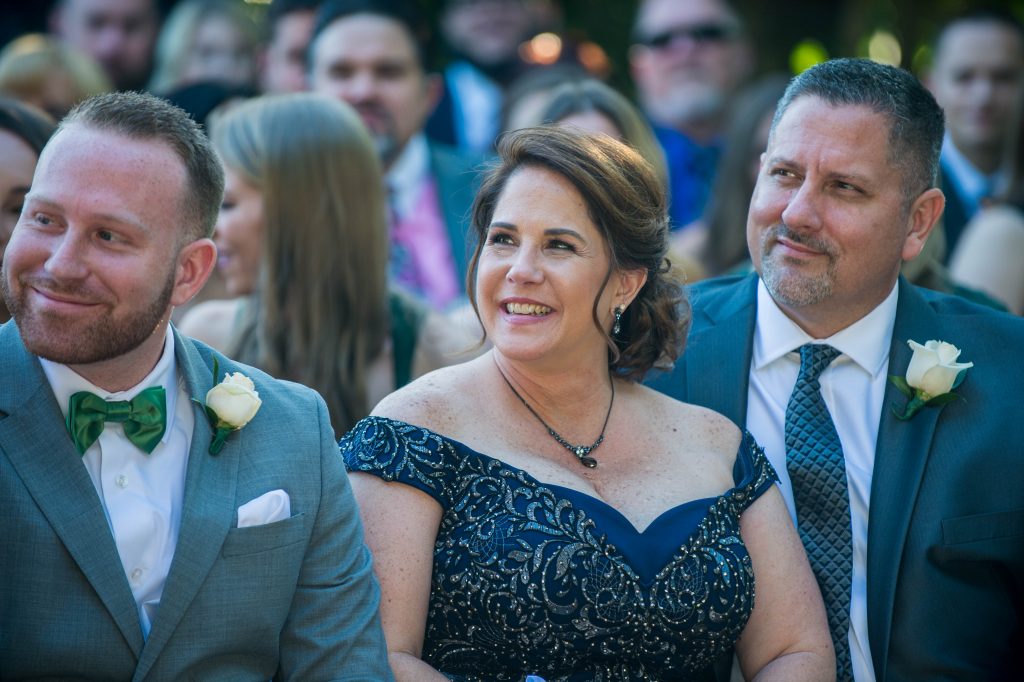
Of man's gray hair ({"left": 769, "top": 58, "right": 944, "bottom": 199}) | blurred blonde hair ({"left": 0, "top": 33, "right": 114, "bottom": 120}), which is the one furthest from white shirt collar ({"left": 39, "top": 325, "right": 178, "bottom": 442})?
blurred blonde hair ({"left": 0, "top": 33, "right": 114, "bottom": 120})

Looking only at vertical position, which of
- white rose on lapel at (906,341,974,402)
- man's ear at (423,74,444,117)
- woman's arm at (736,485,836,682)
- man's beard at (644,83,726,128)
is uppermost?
man's beard at (644,83,726,128)

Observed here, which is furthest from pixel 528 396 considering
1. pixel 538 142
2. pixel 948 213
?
pixel 948 213

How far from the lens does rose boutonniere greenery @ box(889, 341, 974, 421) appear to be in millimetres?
3949

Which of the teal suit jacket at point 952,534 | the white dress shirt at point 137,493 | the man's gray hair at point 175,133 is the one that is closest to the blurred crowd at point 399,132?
the man's gray hair at point 175,133

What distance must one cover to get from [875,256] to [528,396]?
1.25 m

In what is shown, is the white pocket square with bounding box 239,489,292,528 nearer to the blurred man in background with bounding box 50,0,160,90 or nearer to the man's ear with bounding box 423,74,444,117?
the man's ear with bounding box 423,74,444,117

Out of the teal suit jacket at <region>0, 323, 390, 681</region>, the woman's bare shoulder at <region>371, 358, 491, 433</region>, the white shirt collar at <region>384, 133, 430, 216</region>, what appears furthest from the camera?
the white shirt collar at <region>384, 133, 430, 216</region>

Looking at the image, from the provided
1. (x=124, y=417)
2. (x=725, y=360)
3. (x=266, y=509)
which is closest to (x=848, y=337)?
(x=725, y=360)

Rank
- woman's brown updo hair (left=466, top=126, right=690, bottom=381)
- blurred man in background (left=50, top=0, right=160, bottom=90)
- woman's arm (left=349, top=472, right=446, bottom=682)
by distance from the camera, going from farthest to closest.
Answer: blurred man in background (left=50, top=0, right=160, bottom=90)
woman's brown updo hair (left=466, top=126, right=690, bottom=381)
woman's arm (left=349, top=472, right=446, bottom=682)

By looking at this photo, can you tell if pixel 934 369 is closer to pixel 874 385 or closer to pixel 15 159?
pixel 874 385

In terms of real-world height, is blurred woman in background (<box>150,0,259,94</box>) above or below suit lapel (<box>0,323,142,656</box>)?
above

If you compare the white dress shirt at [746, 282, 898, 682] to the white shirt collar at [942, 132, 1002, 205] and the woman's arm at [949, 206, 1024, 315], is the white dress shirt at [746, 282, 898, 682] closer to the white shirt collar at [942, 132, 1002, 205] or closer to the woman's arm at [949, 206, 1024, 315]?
the woman's arm at [949, 206, 1024, 315]

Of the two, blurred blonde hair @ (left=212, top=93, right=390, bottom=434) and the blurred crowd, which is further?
the blurred crowd

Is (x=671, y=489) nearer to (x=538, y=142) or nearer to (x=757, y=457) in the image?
(x=757, y=457)
